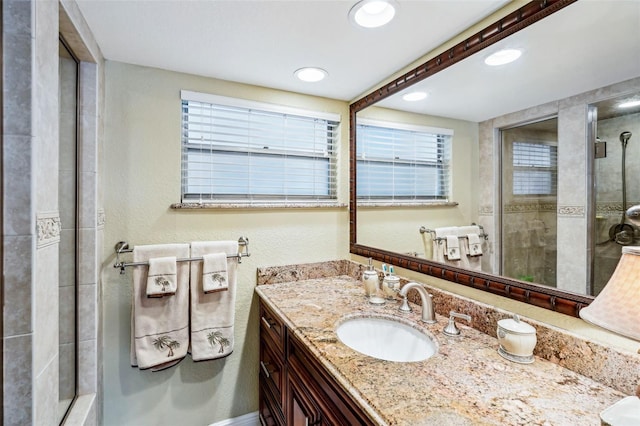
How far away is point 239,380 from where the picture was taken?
6.04 feet

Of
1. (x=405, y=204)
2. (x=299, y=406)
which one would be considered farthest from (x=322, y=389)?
(x=405, y=204)

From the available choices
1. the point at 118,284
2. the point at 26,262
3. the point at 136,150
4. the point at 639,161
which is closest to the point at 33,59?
the point at 26,262

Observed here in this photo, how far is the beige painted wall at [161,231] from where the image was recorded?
1553 millimetres

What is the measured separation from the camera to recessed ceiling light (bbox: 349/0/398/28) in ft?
3.67

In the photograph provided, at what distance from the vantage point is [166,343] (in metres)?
1.56

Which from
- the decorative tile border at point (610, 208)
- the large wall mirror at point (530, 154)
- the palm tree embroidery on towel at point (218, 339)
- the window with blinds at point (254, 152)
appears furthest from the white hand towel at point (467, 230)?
the palm tree embroidery on towel at point (218, 339)

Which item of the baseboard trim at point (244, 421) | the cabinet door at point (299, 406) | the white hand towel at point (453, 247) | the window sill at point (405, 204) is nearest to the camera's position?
the cabinet door at point (299, 406)

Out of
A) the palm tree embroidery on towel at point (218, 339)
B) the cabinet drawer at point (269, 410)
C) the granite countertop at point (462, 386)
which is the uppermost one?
the granite countertop at point (462, 386)

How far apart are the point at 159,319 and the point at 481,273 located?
5.22 ft

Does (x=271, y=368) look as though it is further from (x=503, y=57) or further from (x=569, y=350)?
(x=503, y=57)

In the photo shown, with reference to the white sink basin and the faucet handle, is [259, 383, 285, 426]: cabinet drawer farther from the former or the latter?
the faucet handle

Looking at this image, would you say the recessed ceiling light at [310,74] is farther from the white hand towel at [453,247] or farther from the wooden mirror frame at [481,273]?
the white hand towel at [453,247]

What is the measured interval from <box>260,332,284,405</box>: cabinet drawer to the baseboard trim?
0.93 ft

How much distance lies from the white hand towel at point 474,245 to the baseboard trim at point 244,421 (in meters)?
1.67
